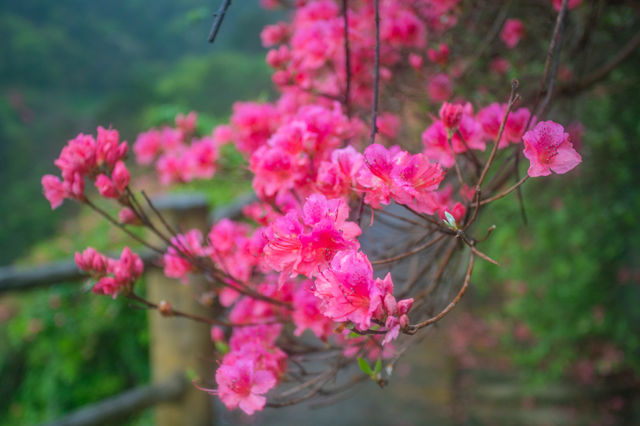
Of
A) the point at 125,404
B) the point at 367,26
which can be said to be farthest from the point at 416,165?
the point at 125,404

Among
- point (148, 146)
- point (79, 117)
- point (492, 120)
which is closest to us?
point (492, 120)

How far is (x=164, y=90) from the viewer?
22.5 feet

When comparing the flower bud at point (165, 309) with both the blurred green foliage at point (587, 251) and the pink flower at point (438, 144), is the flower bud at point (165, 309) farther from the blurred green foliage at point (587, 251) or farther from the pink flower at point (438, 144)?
the blurred green foliage at point (587, 251)

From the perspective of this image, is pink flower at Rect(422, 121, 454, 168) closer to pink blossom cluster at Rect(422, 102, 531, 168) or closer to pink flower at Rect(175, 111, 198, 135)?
pink blossom cluster at Rect(422, 102, 531, 168)

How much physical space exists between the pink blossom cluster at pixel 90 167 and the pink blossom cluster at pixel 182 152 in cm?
62

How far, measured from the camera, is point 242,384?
66cm

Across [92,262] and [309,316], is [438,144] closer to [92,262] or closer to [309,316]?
[309,316]

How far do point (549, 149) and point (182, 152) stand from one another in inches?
47.9

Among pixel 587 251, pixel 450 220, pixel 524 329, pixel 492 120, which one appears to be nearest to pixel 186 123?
pixel 492 120

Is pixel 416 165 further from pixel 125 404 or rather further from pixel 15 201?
pixel 15 201

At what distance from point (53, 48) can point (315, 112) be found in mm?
7876

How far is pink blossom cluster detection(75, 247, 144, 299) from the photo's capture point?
30.3 inches

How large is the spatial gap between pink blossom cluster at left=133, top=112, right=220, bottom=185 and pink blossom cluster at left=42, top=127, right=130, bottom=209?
0.62 m

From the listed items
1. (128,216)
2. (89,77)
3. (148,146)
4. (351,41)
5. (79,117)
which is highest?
(351,41)
